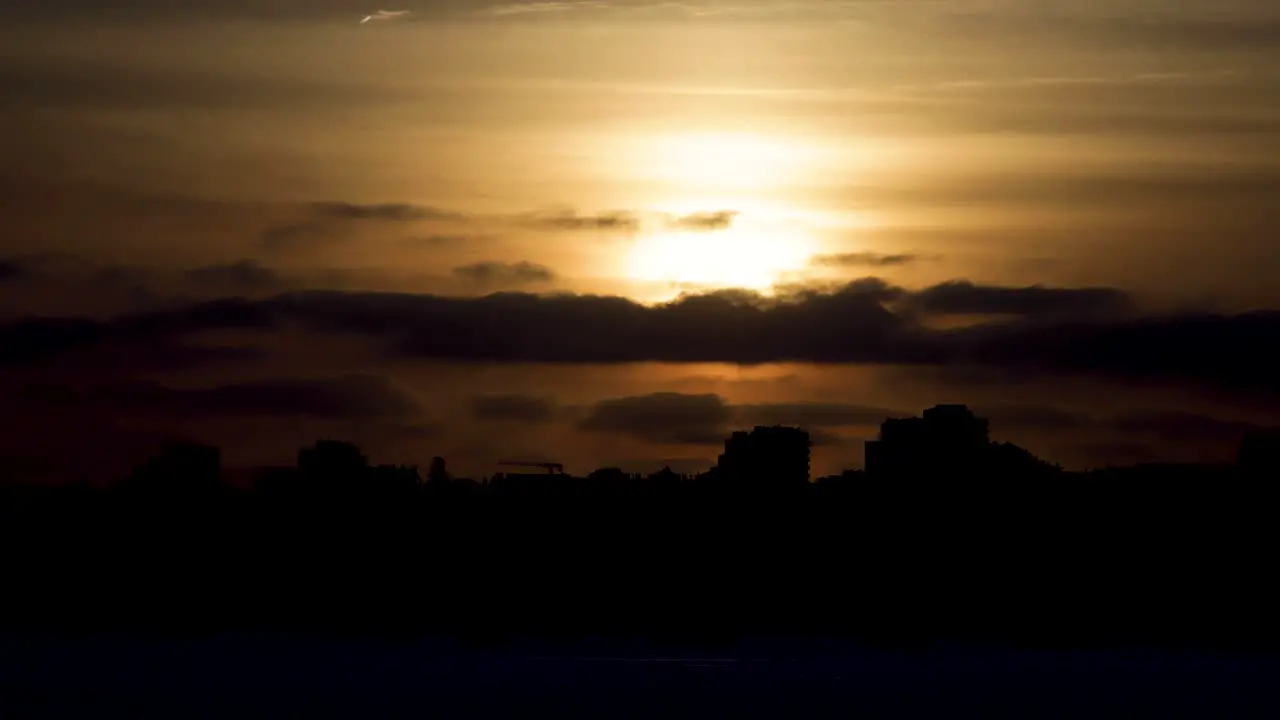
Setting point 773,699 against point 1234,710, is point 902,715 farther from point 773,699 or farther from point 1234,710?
point 1234,710

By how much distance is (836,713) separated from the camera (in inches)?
6407

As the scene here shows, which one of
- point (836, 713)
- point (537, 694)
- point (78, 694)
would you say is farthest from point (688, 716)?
point (78, 694)

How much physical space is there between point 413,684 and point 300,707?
2736 centimetres

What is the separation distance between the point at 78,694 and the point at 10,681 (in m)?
11.0

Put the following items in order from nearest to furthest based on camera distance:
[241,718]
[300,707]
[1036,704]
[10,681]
Result: [241,718], [300,707], [1036,704], [10,681]

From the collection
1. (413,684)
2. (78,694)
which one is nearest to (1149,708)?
(413,684)

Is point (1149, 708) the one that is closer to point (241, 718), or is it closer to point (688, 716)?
point (688, 716)

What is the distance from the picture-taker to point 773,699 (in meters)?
172

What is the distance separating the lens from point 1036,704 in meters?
172

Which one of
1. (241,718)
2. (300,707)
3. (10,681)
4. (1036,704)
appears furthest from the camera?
(10,681)

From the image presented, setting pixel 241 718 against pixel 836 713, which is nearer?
pixel 241 718

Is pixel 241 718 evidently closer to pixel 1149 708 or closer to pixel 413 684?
pixel 413 684

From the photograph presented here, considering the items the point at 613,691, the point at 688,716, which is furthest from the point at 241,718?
the point at 613,691

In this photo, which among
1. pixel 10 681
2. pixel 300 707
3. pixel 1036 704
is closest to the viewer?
pixel 300 707
